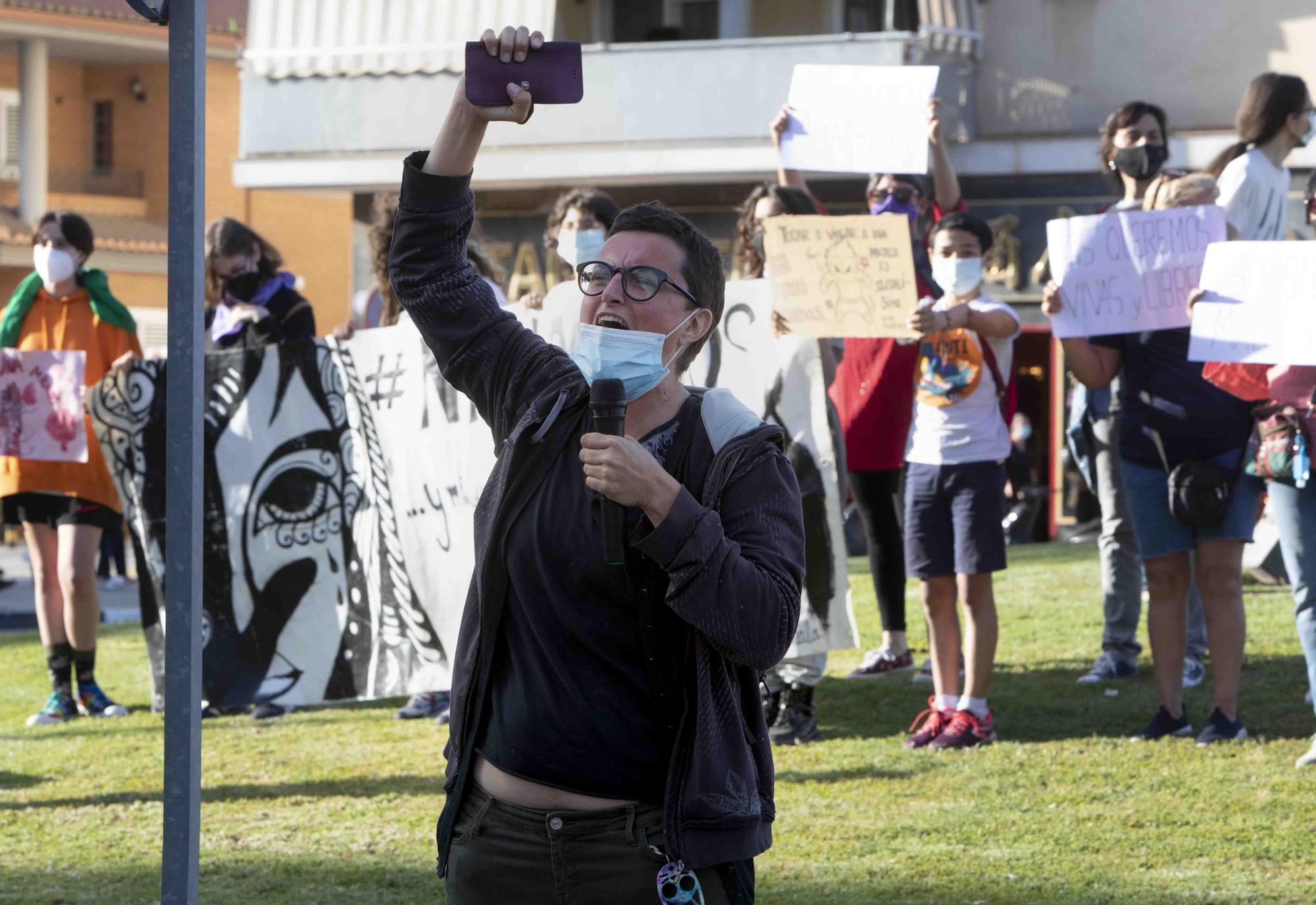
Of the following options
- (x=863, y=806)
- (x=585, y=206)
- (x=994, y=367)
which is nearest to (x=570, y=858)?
(x=863, y=806)

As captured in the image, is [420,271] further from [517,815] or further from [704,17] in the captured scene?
[704,17]

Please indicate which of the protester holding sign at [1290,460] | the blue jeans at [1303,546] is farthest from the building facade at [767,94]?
the blue jeans at [1303,546]

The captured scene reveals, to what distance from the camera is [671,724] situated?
273 centimetres

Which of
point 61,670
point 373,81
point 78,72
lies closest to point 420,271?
point 61,670

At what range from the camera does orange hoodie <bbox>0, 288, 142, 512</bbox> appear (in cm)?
785

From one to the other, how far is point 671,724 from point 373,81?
19713mm

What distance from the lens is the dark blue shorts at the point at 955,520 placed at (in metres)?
6.54

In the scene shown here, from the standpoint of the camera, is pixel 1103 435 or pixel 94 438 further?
pixel 94 438

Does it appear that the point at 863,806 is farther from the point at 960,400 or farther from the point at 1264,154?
the point at 1264,154

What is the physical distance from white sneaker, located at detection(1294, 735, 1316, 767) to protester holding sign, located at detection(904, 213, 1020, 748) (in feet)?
3.62

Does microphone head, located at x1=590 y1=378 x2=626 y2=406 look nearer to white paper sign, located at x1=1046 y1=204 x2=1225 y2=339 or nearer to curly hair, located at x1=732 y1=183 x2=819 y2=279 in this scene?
white paper sign, located at x1=1046 y1=204 x2=1225 y2=339

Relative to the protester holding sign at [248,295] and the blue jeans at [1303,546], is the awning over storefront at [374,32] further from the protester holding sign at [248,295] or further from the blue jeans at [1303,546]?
the blue jeans at [1303,546]

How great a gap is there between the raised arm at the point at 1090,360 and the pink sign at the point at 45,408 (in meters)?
4.28

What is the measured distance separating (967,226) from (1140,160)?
2.89ft
